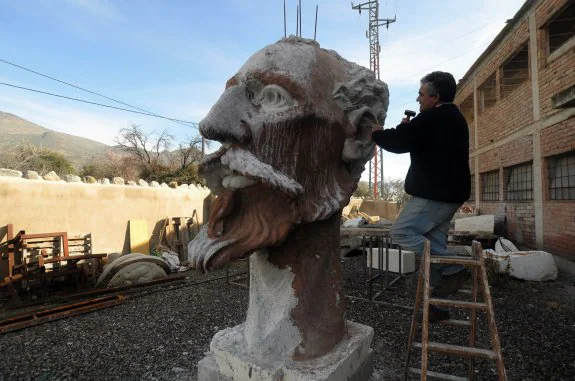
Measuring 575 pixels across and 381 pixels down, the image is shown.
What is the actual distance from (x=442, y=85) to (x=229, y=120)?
1.59 metres

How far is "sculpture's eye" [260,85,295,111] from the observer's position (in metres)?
1.67

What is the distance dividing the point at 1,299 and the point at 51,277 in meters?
0.78

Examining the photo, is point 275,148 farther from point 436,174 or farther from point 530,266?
point 530,266

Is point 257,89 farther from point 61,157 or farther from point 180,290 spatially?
point 61,157

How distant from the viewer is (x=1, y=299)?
5.87 m

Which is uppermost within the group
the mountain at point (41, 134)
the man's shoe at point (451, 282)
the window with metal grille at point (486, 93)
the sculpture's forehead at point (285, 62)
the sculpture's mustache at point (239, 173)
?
the mountain at point (41, 134)

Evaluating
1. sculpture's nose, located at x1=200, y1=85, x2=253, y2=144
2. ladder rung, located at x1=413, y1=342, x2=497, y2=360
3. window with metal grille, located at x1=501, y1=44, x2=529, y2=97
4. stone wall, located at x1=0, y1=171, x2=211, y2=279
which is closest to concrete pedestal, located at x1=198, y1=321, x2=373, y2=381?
ladder rung, located at x1=413, y1=342, x2=497, y2=360

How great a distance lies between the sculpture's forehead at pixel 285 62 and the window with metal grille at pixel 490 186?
11.0 meters

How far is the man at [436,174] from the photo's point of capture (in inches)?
86.0

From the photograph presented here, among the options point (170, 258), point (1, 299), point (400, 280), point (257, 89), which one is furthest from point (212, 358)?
point (170, 258)

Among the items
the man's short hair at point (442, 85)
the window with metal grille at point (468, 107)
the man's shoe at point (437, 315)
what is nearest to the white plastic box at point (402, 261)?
the man's shoe at point (437, 315)

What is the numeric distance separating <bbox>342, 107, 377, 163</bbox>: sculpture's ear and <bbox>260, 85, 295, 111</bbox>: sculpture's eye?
387mm

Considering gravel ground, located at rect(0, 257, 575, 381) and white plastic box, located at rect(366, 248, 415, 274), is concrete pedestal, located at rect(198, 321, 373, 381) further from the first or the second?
white plastic box, located at rect(366, 248, 415, 274)

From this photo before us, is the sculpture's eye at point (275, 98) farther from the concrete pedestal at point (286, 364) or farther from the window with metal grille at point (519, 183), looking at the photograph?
the window with metal grille at point (519, 183)
